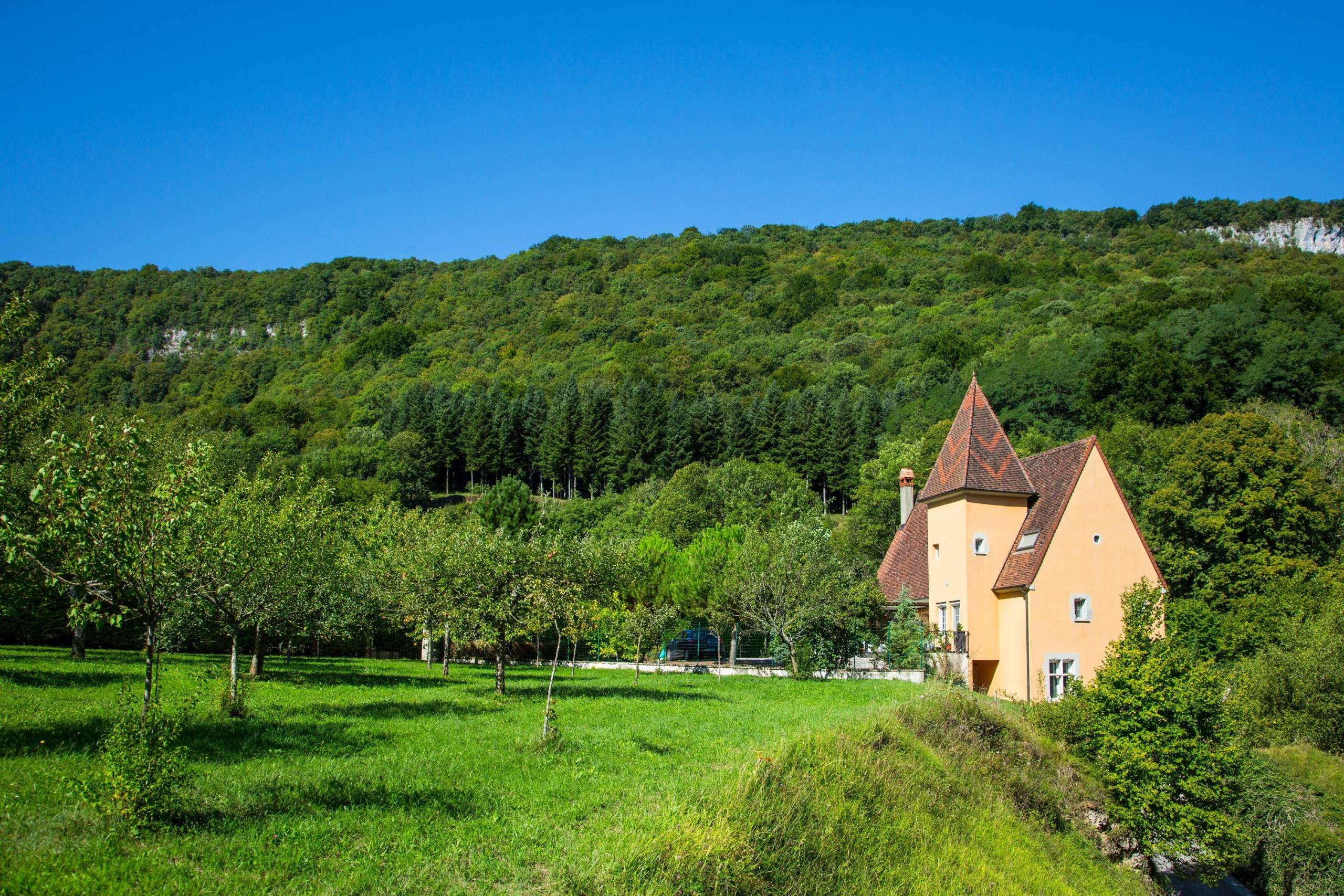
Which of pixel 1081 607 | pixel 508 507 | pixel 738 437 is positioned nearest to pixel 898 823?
pixel 1081 607

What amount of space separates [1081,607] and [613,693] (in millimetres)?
18023

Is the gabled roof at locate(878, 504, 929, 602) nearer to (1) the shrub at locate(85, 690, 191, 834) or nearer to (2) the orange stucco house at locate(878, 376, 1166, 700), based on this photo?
(2) the orange stucco house at locate(878, 376, 1166, 700)

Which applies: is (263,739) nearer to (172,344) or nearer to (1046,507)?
(1046,507)

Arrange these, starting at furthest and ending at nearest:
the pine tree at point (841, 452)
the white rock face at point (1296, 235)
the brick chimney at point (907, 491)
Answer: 1. the white rock face at point (1296, 235)
2. the pine tree at point (841, 452)
3. the brick chimney at point (907, 491)

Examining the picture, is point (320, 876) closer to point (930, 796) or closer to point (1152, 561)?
point (930, 796)

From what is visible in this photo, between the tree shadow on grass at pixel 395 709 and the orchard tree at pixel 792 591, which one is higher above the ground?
the orchard tree at pixel 792 591

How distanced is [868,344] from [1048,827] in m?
99.8

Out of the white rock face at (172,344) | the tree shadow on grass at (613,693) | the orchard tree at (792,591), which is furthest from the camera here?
the white rock face at (172,344)

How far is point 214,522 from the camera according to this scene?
19.8 meters

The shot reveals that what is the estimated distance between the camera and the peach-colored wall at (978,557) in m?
33.2

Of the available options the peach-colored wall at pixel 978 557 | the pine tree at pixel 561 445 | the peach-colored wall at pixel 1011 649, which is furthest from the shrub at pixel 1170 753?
the pine tree at pixel 561 445

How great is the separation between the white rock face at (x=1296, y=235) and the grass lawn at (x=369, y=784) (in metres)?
125

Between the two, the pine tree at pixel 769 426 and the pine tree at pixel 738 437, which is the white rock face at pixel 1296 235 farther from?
the pine tree at pixel 738 437

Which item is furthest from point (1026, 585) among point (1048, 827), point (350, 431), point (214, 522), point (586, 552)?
point (350, 431)
